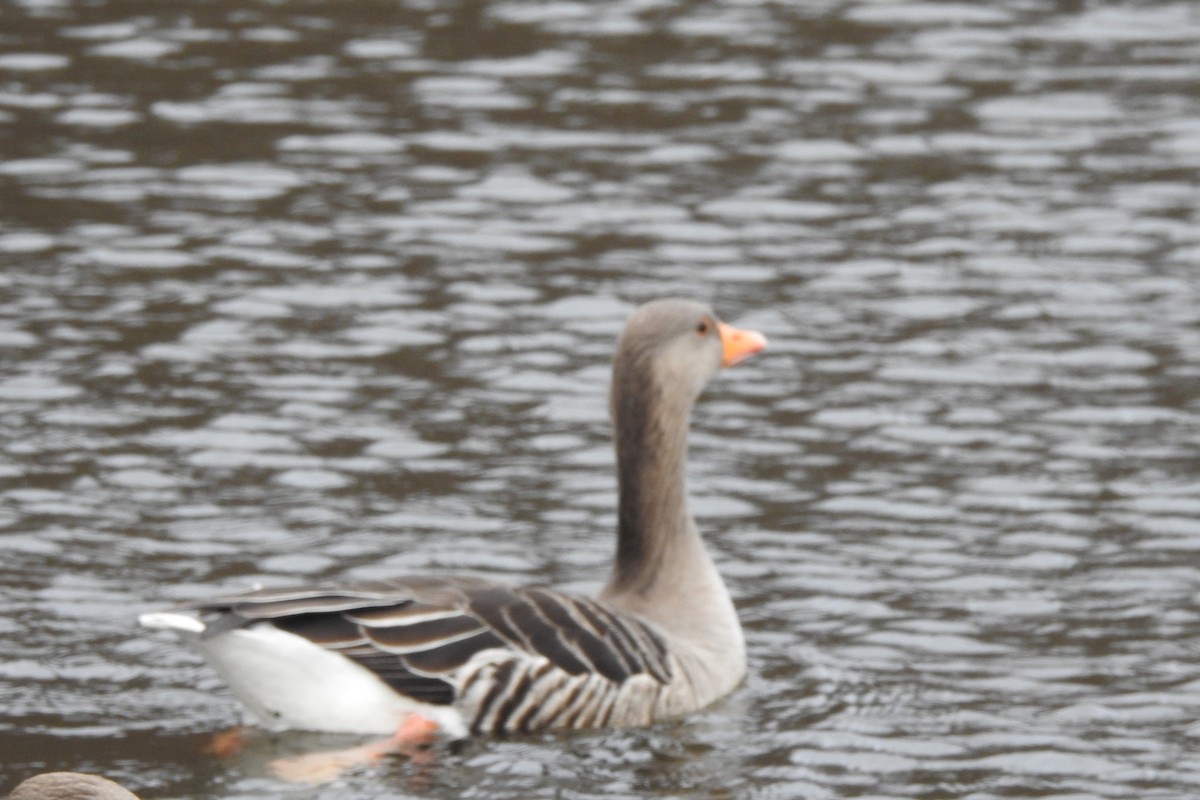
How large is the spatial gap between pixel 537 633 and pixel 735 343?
6.16 feet

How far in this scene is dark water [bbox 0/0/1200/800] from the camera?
10.5m

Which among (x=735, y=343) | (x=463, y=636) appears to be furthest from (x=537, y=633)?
(x=735, y=343)

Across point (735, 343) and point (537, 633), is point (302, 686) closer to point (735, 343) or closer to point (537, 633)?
point (537, 633)

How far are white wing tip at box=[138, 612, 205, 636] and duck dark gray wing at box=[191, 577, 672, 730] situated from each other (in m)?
0.14

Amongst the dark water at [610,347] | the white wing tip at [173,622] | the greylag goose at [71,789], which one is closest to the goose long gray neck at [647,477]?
the dark water at [610,347]

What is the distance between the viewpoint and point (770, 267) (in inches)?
622

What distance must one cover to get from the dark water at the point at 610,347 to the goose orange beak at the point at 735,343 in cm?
121

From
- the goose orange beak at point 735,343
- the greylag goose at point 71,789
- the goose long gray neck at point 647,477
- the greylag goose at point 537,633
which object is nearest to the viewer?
the greylag goose at point 71,789

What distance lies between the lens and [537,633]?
1038cm

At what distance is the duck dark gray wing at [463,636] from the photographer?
32.9 feet

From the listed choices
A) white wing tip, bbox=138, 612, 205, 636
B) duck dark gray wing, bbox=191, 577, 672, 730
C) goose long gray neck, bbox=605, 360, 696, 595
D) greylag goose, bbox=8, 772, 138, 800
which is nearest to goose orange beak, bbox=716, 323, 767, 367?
goose long gray neck, bbox=605, 360, 696, 595

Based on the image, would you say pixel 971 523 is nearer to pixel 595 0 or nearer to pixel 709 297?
pixel 709 297

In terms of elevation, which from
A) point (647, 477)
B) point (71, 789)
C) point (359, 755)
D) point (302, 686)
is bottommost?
point (359, 755)

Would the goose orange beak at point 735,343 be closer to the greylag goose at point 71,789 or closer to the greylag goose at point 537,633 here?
the greylag goose at point 537,633
